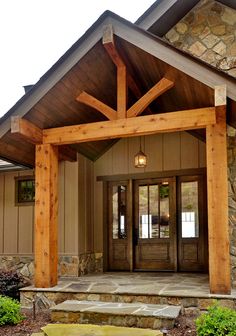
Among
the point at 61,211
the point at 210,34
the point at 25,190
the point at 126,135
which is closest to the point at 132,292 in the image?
the point at 126,135

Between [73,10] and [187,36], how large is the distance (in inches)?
783

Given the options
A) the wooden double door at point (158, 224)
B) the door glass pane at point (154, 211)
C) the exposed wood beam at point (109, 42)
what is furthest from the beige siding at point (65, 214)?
the exposed wood beam at point (109, 42)

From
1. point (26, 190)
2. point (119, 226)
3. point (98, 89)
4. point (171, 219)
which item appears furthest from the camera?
point (26, 190)

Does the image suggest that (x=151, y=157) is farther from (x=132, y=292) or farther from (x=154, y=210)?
(x=132, y=292)

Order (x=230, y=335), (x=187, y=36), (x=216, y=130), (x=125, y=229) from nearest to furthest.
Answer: (x=230, y=335), (x=216, y=130), (x=187, y=36), (x=125, y=229)

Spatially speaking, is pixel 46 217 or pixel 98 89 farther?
pixel 98 89

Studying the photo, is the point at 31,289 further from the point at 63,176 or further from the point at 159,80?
the point at 159,80

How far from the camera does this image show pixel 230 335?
4094 mm

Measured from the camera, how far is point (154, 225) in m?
Answer: 8.51

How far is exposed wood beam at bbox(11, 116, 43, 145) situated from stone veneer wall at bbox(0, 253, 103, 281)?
9.25ft

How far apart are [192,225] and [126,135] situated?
3.22 metres

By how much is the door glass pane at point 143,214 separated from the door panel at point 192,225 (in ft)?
2.43

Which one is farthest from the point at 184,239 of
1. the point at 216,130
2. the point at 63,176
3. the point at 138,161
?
the point at 216,130

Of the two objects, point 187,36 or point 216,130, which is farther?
point 187,36
